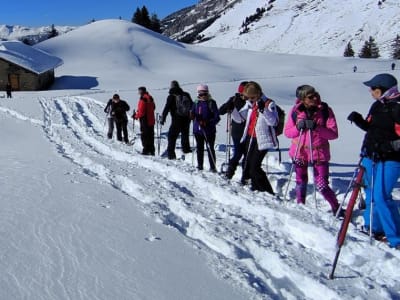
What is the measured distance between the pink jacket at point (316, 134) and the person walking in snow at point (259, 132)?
0.58 meters

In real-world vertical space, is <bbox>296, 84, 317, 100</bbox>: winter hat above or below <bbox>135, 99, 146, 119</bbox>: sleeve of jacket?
above

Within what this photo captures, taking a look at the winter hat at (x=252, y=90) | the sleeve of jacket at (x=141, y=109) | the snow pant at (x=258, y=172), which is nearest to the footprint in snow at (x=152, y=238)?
the snow pant at (x=258, y=172)

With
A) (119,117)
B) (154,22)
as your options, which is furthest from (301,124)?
(154,22)

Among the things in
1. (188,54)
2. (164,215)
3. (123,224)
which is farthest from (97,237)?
(188,54)

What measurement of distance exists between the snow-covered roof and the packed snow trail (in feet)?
137

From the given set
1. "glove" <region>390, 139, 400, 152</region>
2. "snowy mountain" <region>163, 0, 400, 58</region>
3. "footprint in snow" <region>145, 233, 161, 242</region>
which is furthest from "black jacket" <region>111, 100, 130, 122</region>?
"snowy mountain" <region>163, 0, 400, 58</region>

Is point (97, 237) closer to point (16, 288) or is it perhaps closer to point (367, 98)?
point (16, 288)

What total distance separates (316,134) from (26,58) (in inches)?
1924

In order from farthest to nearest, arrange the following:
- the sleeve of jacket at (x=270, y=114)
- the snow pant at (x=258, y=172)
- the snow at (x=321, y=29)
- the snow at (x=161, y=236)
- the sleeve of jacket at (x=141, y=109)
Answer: the snow at (x=321, y=29), the sleeve of jacket at (x=141, y=109), the snow pant at (x=258, y=172), the sleeve of jacket at (x=270, y=114), the snow at (x=161, y=236)

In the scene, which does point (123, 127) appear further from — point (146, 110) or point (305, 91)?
point (305, 91)

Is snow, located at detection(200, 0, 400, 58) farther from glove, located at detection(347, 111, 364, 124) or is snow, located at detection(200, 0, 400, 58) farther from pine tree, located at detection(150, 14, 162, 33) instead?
glove, located at detection(347, 111, 364, 124)

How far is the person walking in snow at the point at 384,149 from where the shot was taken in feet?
16.6

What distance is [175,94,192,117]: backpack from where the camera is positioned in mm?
10461

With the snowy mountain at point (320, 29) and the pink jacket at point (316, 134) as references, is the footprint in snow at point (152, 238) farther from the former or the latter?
the snowy mountain at point (320, 29)
